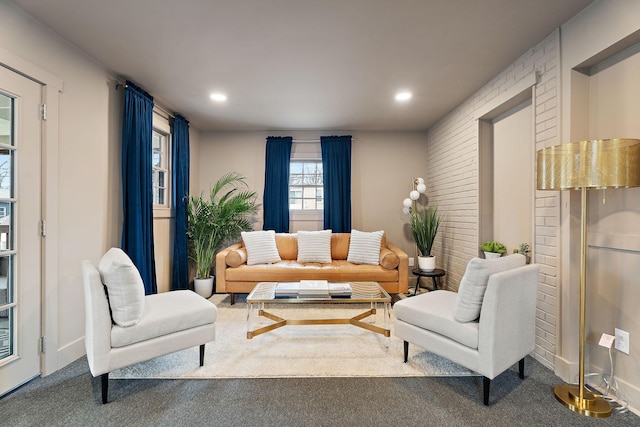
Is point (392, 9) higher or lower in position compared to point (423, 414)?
higher

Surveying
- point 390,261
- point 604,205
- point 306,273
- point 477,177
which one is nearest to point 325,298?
point 306,273

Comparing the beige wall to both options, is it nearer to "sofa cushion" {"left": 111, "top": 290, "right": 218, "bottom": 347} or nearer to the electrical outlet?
"sofa cushion" {"left": 111, "top": 290, "right": 218, "bottom": 347}

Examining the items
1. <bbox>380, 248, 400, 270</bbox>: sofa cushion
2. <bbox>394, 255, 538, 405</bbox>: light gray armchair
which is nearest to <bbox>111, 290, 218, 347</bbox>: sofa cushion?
<bbox>394, 255, 538, 405</bbox>: light gray armchair

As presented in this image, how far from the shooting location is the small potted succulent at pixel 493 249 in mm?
2895

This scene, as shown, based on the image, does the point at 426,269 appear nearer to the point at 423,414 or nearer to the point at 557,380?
the point at 557,380

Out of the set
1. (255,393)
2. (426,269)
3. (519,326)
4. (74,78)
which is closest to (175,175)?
(74,78)

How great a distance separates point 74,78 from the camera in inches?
91.0

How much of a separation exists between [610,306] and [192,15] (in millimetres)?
3324

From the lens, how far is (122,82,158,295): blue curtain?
2803mm

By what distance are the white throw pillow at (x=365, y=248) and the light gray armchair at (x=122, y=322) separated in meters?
2.34

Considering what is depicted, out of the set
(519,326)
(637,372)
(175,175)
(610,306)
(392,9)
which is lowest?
(637,372)

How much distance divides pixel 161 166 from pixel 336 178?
2.50 m

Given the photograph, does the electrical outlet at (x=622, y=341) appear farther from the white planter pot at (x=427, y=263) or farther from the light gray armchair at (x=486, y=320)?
the white planter pot at (x=427, y=263)

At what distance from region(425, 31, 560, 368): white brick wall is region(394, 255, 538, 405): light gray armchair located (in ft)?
1.07
